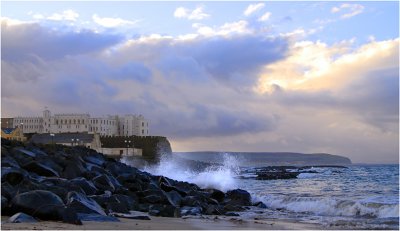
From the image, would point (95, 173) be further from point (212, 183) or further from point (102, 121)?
point (102, 121)

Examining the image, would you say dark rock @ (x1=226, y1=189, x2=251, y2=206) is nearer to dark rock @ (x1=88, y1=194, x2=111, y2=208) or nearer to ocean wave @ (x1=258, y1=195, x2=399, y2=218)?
ocean wave @ (x1=258, y1=195, x2=399, y2=218)

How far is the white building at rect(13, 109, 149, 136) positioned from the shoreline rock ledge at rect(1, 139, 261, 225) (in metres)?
82.0

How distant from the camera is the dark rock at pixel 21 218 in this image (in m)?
8.25

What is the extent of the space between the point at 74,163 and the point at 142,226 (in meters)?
9.41

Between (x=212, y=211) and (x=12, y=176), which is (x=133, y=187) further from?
(x=12, y=176)

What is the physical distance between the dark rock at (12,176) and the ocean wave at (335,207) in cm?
874

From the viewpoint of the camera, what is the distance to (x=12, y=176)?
533 inches

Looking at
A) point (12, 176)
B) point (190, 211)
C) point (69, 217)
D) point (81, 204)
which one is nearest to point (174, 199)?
point (190, 211)

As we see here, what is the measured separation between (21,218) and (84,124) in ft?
320

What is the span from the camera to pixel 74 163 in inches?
710

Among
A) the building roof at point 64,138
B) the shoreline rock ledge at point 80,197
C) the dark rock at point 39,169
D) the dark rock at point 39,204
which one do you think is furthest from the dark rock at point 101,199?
the building roof at point 64,138

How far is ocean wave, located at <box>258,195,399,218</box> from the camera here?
1516 cm

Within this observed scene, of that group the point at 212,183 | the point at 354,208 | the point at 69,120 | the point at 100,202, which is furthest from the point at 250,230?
the point at 69,120

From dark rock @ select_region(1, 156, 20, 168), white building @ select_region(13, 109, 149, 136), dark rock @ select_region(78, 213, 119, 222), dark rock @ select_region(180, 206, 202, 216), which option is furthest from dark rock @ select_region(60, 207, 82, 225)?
white building @ select_region(13, 109, 149, 136)
